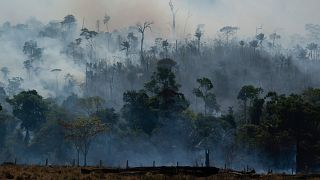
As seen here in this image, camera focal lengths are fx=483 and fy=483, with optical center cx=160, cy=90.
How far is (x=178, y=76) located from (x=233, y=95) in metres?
21.8

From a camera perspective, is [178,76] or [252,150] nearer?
[252,150]

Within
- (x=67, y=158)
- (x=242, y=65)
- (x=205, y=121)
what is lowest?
(x=67, y=158)

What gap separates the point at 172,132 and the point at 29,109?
31460 mm

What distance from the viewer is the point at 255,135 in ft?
263

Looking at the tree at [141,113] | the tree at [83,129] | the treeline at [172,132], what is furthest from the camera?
the tree at [141,113]

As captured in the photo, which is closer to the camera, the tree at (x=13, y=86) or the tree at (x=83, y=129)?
the tree at (x=83, y=129)

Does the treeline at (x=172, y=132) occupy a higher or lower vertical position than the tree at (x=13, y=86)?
lower

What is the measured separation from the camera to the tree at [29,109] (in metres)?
102

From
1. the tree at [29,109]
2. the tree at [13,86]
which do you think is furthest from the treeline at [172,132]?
the tree at [13,86]

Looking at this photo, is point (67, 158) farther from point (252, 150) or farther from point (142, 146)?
point (252, 150)

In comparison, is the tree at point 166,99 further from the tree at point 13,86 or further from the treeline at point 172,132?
the tree at point 13,86

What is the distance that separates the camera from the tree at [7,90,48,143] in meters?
102

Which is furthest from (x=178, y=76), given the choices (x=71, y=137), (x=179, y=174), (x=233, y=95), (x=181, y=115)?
(x=179, y=174)

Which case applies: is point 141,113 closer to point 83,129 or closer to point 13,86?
point 83,129
